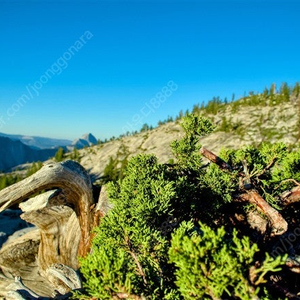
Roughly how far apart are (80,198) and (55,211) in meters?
2.44

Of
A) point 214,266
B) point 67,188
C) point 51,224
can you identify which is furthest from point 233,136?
point 214,266

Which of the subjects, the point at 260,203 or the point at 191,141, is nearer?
the point at 260,203

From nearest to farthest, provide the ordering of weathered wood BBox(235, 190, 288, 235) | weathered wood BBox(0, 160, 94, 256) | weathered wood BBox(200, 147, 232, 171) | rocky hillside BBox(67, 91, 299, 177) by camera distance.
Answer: weathered wood BBox(235, 190, 288, 235) < weathered wood BBox(200, 147, 232, 171) < weathered wood BBox(0, 160, 94, 256) < rocky hillside BBox(67, 91, 299, 177)

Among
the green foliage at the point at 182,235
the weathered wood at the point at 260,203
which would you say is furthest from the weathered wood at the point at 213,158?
the green foliage at the point at 182,235

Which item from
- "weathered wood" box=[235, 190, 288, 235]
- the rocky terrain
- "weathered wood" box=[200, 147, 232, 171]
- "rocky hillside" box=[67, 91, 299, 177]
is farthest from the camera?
"rocky hillside" box=[67, 91, 299, 177]

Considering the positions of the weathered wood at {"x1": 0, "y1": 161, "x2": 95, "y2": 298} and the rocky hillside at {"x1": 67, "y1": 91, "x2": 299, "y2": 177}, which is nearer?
the weathered wood at {"x1": 0, "y1": 161, "x2": 95, "y2": 298}

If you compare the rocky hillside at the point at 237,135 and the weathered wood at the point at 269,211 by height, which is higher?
the rocky hillside at the point at 237,135

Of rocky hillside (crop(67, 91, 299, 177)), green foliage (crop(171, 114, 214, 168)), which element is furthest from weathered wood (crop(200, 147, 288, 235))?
rocky hillside (crop(67, 91, 299, 177))

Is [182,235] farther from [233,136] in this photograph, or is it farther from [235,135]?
[235,135]

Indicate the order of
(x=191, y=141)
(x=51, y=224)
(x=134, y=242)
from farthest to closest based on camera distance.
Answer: (x=51, y=224), (x=191, y=141), (x=134, y=242)

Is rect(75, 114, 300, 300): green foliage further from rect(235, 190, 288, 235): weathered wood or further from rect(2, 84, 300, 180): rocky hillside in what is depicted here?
rect(2, 84, 300, 180): rocky hillside

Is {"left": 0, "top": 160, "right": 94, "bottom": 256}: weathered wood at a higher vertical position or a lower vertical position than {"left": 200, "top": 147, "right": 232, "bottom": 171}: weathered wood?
lower

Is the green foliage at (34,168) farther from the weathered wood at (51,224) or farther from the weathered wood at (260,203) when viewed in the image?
the weathered wood at (260,203)

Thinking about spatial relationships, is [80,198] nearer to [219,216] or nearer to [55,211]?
[55,211]
